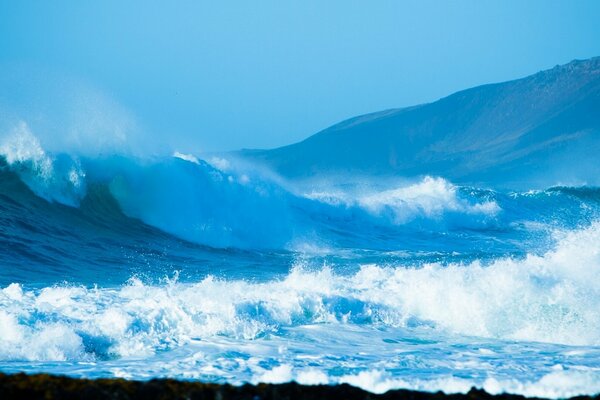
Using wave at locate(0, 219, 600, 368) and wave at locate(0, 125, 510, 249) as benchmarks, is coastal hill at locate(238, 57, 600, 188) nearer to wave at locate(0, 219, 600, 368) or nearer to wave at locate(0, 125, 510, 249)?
wave at locate(0, 125, 510, 249)

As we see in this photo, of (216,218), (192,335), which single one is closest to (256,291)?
(192,335)

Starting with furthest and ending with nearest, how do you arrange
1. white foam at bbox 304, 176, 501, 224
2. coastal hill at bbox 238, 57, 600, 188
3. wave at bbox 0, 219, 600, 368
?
coastal hill at bbox 238, 57, 600, 188 → white foam at bbox 304, 176, 501, 224 → wave at bbox 0, 219, 600, 368

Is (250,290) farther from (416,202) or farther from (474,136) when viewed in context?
(474,136)

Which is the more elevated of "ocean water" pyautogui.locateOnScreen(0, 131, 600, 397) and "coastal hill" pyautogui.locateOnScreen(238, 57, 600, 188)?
"coastal hill" pyautogui.locateOnScreen(238, 57, 600, 188)

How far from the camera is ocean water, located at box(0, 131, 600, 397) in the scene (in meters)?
5.79

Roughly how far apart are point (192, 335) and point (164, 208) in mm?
10116

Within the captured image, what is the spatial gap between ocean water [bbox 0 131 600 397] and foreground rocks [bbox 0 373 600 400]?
3.91ft

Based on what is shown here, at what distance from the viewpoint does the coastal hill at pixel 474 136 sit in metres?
64.5

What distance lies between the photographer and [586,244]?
11.8 m

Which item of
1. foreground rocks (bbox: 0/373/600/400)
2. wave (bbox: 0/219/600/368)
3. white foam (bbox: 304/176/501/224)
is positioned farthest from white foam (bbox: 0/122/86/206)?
foreground rocks (bbox: 0/373/600/400)

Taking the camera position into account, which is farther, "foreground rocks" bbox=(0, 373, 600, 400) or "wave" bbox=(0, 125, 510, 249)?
"wave" bbox=(0, 125, 510, 249)

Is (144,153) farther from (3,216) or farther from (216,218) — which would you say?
(3,216)

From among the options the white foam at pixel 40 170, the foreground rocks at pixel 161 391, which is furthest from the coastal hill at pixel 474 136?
the foreground rocks at pixel 161 391

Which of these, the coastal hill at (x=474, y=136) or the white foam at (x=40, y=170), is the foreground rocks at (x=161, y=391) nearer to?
the white foam at (x=40, y=170)
